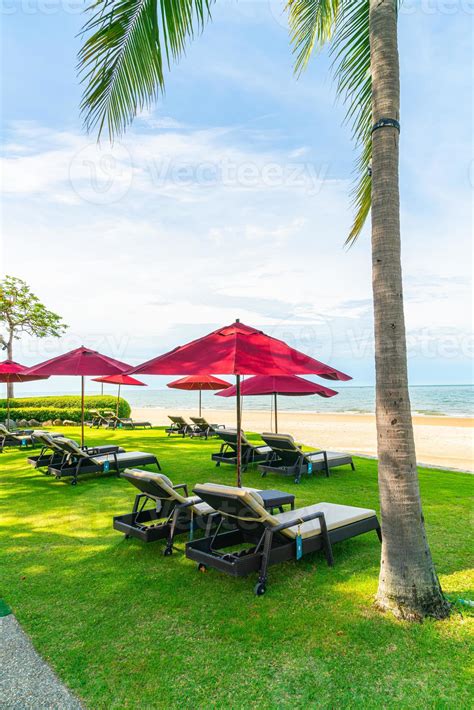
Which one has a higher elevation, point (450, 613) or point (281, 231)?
point (281, 231)

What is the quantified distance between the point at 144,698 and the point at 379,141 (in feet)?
13.7

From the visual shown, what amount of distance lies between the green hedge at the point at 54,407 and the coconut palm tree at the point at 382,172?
17.5 m

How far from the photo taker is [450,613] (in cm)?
324

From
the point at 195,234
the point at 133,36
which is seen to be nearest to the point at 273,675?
the point at 133,36

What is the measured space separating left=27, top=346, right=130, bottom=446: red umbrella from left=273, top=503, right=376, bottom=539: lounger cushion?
4944 millimetres

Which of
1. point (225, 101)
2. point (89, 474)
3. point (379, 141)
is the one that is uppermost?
point (225, 101)

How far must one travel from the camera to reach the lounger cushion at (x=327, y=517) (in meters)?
4.23

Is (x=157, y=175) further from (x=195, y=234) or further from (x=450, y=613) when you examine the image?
(x=195, y=234)

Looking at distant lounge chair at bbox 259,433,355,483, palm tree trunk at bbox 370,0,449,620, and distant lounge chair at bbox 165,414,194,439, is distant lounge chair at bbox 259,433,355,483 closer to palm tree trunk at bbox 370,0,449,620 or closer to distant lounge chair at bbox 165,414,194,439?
palm tree trunk at bbox 370,0,449,620

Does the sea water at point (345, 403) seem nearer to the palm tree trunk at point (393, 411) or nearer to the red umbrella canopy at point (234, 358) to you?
the red umbrella canopy at point (234, 358)

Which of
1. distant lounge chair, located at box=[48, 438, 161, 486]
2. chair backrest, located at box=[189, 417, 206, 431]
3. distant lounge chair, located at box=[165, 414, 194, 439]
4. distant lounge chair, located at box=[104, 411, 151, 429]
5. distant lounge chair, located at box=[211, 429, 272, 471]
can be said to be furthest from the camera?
distant lounge chair, located at box=[104, 411, 151, 429]

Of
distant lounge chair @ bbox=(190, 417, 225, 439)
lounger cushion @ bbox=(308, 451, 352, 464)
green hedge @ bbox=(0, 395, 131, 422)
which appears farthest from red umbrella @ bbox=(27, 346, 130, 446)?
green hedge @ bbox=(0, 395, 131, 422)

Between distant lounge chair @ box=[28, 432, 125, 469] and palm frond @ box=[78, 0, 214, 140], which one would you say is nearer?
palm frond @ box=[78, 0, 214, 140]

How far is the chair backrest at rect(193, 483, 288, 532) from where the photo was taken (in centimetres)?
379
